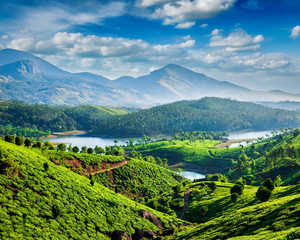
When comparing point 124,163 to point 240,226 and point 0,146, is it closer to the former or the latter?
point 0,146

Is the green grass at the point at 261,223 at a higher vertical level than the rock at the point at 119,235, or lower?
higher

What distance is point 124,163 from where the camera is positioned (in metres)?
133

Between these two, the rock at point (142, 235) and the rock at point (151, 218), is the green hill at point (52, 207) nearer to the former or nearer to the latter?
the rock at point (142, 235)

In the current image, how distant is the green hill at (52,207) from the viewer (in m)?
41.8

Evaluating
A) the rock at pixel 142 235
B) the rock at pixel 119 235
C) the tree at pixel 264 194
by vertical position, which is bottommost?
the rock at pixel 142 235

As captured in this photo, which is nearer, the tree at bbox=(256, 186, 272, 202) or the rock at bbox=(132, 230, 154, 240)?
the rock at bbox=(132, 230, 154, 240)

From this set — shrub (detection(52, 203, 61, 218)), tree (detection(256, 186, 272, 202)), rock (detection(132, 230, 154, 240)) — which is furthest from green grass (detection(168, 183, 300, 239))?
shrub (detection(52, 203, 61, 218))

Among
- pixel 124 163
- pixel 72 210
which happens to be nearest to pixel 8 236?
pixel 72 210

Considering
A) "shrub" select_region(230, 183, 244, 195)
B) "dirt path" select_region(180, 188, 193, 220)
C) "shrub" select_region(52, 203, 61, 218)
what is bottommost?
"dirt path" select_region(180, 188, 193, 220)

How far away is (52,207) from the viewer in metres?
48.3

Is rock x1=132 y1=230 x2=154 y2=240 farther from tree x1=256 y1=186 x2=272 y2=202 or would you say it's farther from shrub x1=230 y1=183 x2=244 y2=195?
shrub x1=230 y1=183 x2=244 y2=195

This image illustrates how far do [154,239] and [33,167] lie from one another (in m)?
37.4

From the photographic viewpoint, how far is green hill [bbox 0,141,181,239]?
41.8 m

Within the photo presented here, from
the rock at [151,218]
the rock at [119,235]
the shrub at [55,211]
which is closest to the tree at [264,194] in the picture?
the rock at [151,218]
